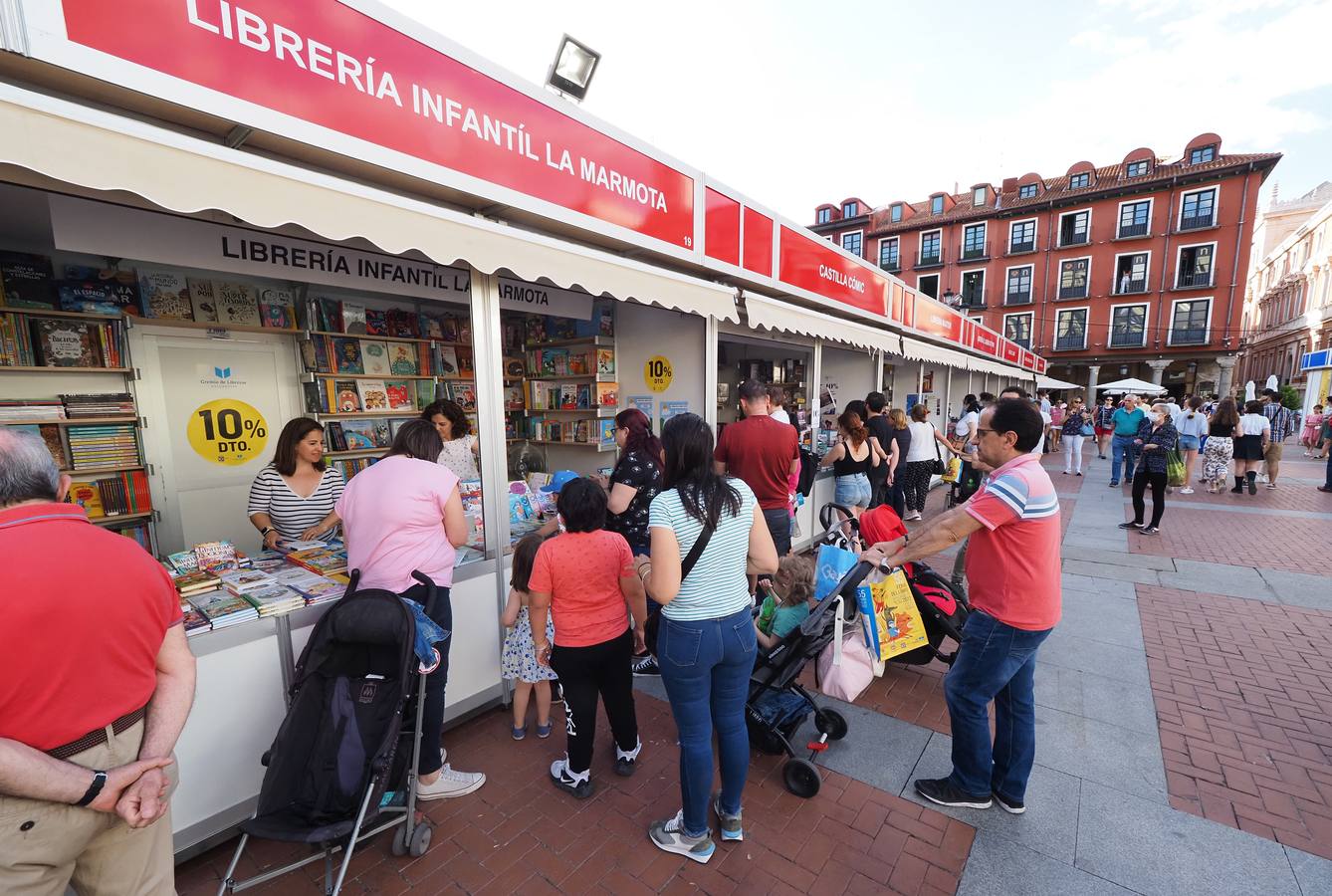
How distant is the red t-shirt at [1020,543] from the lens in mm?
2168

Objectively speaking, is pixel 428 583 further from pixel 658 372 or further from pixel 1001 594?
pixel 658 372

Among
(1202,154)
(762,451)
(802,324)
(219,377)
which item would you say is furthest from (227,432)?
(1202,154)

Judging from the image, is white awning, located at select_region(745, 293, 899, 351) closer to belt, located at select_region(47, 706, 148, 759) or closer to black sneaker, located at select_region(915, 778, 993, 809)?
black sneaker, located at select_region(915, 778, 993, 809)

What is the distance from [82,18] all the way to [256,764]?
2816 mm

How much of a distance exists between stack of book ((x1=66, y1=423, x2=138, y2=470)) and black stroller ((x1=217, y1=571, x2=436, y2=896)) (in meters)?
3.02

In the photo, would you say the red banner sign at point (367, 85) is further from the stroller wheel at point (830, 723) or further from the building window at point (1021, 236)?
the building window at point (1021, 236)

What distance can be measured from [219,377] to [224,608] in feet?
9.10

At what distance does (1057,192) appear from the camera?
30.5 m

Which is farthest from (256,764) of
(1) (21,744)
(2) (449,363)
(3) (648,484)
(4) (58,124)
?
(2) (449,363)

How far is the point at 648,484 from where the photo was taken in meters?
3.30

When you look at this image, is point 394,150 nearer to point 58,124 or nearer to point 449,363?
point 58,124

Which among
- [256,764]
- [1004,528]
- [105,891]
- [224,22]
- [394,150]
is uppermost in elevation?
[224,22]

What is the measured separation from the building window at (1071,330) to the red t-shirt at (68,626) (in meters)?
38.1

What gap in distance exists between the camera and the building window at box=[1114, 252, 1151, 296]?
1109 inches
